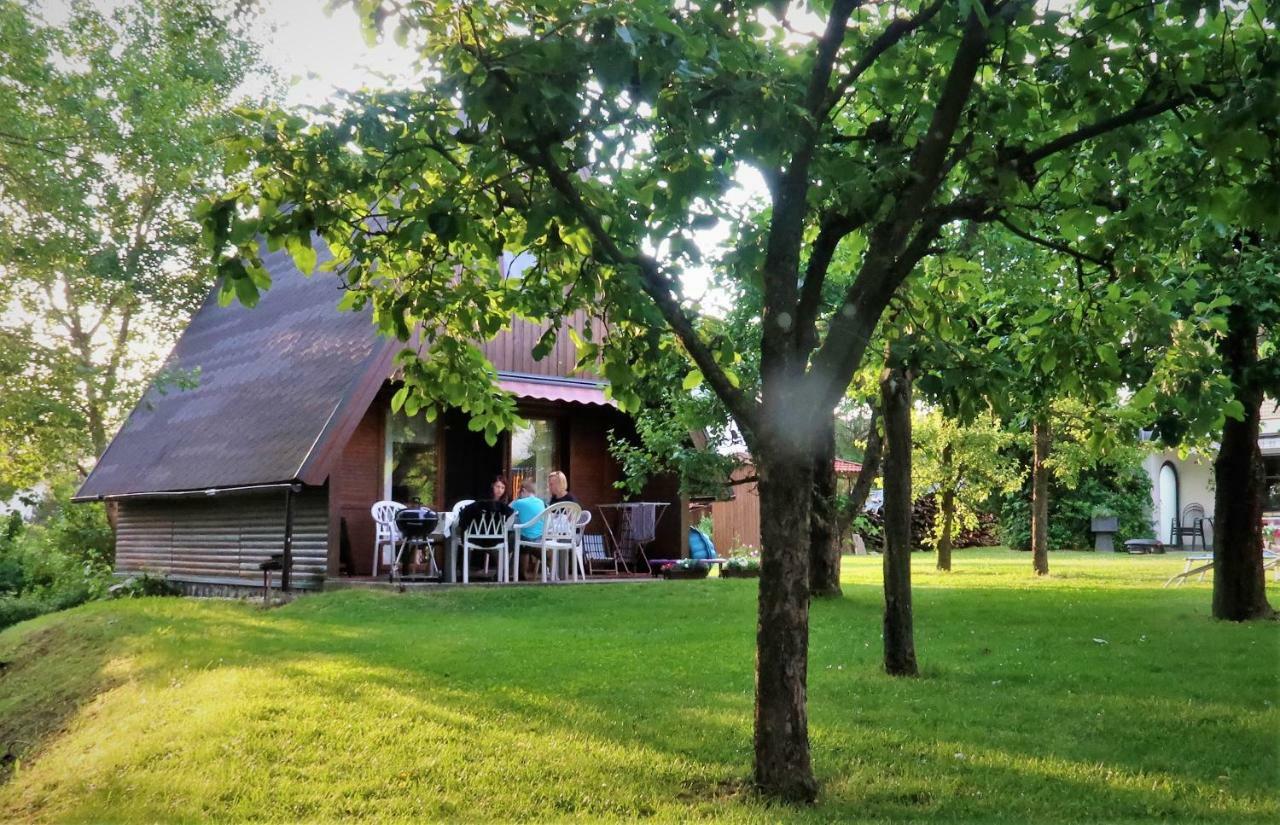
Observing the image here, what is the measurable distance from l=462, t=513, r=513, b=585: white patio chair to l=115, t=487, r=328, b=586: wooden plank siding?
2014mm

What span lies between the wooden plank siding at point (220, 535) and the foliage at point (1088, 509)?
2339cm

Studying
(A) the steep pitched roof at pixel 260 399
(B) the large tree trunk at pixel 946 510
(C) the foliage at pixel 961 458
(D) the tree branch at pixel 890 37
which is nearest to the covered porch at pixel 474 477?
(A) the steep pitched roof at pixel 260 399

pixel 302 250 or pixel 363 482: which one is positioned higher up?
pixel 302 250

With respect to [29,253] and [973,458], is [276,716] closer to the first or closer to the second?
[29,253]

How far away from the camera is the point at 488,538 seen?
13.2 meters

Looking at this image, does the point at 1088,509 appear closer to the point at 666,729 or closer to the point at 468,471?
the point at 468,471

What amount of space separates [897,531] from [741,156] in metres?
3.85

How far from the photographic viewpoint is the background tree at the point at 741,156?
3.68 meters

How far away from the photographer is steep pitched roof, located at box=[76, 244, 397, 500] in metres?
13.0

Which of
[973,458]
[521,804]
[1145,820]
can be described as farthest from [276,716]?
[973,458]

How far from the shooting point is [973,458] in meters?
19.6

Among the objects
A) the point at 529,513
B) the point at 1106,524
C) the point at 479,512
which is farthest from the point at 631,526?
the point at 1106,524

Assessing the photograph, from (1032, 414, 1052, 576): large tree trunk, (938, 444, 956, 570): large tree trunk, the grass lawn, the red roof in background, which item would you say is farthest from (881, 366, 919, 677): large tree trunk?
the red roof in background

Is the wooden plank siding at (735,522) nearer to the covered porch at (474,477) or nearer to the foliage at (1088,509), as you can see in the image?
the covered porch at (474,477)
